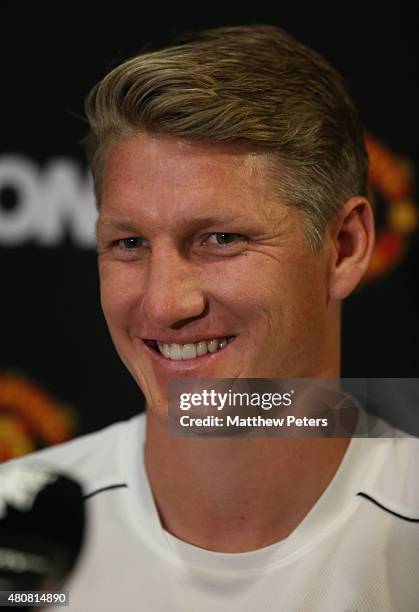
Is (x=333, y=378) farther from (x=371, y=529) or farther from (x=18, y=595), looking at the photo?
(x=18, y=595)

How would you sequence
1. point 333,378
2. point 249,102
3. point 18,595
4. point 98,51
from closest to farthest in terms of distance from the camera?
point 18,595
point 249,102
point 333,378
point 98,51

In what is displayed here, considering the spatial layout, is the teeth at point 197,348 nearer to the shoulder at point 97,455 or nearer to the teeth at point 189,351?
the teeth at point 189,351

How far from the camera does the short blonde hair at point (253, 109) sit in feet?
2.89

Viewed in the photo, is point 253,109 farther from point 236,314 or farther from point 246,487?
point 246,487

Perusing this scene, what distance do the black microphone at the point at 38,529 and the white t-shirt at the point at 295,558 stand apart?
0.15 m

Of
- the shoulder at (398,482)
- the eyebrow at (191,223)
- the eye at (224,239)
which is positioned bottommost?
the shoulder at (398,482)

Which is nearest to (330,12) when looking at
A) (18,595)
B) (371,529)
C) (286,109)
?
(286,109)

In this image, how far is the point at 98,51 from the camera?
3.73 feet

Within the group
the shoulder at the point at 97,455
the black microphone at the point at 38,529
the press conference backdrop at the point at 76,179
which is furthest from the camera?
the press conference backdrop at the point at 76,179

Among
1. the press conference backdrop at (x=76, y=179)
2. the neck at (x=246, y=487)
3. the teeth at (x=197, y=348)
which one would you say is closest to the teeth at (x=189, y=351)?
the teeth at (x=197, y=348)

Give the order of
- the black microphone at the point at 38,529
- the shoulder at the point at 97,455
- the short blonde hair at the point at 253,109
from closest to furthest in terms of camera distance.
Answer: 1. the black microphone at the point at 38,529
2. the short blonde hair at the point at 253,109
3. the shoulder at the point at 97,455

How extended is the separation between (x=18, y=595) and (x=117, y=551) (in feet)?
0.65

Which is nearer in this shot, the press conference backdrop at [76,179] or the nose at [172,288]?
the nose at [172,288]

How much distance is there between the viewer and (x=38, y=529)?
780mm
